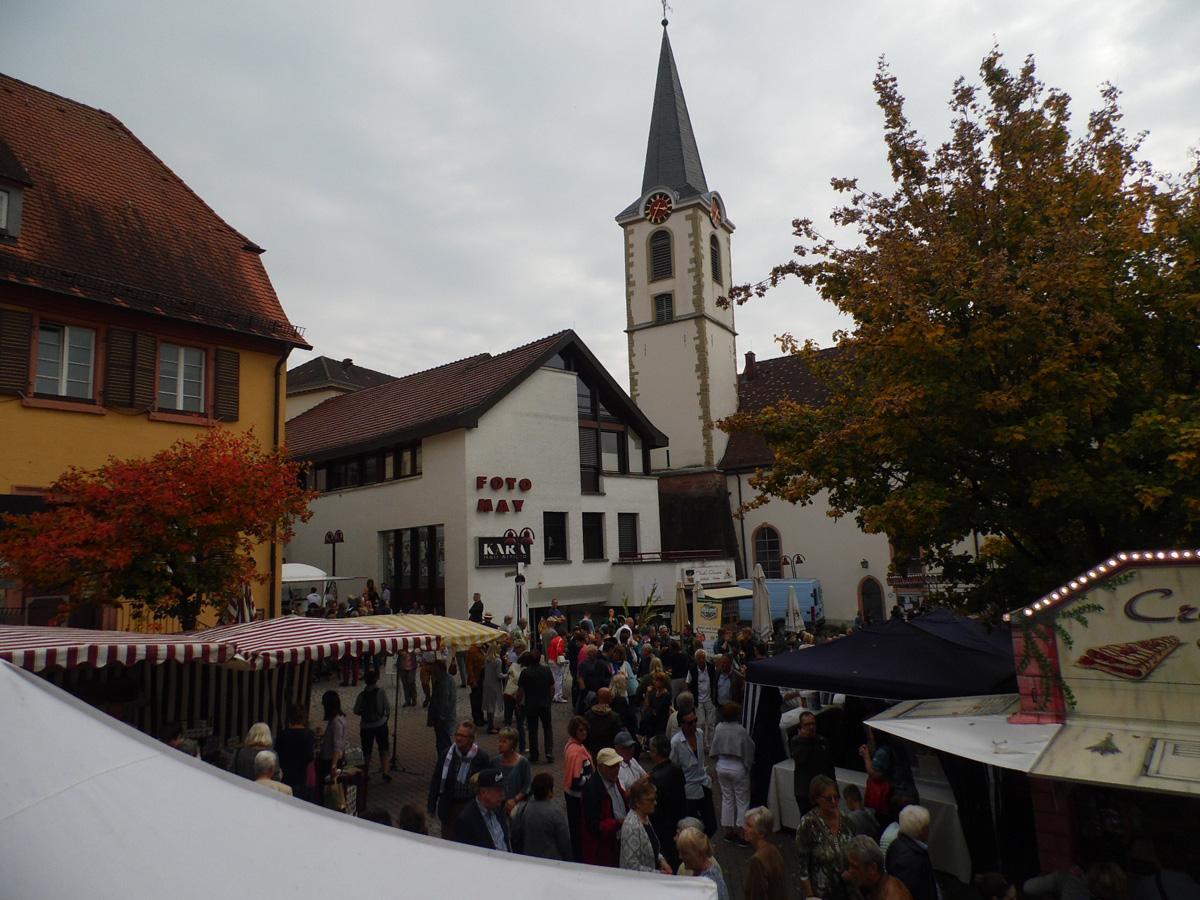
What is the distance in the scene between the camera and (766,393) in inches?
1641

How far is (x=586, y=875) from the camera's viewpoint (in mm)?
2914

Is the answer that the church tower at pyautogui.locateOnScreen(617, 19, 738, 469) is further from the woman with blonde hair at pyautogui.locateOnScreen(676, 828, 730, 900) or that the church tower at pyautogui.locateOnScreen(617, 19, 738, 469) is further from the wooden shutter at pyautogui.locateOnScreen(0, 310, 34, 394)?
the woman with blonde hair at pyautogui.locateOnScreen(676, 828, 730, 900)

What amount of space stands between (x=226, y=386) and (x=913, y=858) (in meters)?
14.8

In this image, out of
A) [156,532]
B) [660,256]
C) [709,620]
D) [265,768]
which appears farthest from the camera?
[660,256]

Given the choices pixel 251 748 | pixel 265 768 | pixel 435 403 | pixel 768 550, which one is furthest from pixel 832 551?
pixel 265 768

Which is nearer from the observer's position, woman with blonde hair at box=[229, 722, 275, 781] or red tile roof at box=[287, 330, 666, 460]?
woman with blonde hair at box=[229, 722, 275, 781]

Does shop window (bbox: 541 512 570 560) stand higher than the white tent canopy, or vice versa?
shop window (bbox: 541 512 570 560)

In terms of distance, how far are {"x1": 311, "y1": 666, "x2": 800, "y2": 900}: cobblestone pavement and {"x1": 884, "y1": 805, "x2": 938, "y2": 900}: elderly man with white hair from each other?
46.7 inches

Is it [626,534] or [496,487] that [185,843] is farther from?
[626,534]

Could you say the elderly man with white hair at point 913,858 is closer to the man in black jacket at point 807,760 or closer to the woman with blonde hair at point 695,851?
the woman with blonde hair at point 695,851

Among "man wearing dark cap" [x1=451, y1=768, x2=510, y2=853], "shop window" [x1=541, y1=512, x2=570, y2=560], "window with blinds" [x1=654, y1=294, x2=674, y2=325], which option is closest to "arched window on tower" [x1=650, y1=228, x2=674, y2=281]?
"window with blinds" [x1=654, y1=294, x2=674, y2=325]

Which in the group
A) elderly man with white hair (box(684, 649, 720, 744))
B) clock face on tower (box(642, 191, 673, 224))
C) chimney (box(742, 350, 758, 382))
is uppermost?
clock face on tower (box(642, 191, 673, 224))

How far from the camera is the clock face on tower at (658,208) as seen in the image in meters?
41.9

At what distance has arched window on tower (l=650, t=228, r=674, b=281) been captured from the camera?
138 feet
